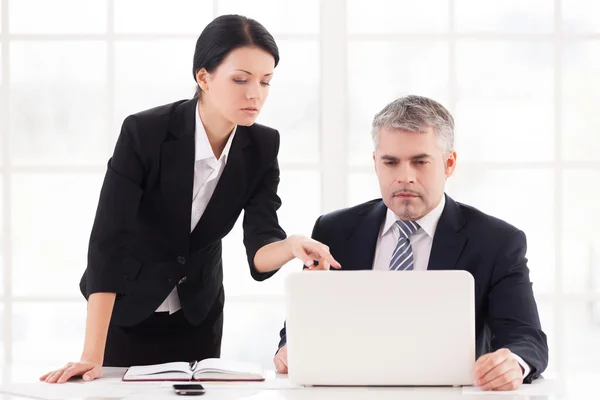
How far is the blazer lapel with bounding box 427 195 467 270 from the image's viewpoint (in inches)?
99.8

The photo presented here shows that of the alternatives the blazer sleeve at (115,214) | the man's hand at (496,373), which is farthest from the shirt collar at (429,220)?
the blazer sleeve at (115,214)

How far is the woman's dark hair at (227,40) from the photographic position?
257 cm

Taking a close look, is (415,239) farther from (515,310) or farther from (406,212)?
(515,310)

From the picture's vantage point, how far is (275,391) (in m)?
2.10

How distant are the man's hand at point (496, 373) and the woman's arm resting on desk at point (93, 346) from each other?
995 mm

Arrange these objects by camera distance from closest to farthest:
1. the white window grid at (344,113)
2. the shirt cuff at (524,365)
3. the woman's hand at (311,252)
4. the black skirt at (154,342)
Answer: the shirt cuff at (524,365)
the woman's hand at (311,252)
the black skirt at (154,342)
the white window grid at (344,113)

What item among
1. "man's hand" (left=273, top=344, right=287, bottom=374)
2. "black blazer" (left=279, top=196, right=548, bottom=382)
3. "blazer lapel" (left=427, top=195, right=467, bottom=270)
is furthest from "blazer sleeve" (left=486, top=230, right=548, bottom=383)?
"man's hand" (left=273, top=344, right=287, bottom=374)

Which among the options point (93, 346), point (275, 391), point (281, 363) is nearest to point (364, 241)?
point (281, 363)

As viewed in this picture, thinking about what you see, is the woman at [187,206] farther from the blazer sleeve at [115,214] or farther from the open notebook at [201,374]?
the open notebook at [201,374]

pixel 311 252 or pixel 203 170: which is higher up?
pixel 203 170

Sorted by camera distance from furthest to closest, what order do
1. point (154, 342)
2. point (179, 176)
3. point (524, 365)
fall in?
1. point (154, 342)
2. point (179, 176)
3. point (524, 365)

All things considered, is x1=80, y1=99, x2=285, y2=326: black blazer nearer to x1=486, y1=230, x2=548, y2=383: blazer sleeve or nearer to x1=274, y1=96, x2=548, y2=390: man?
x1=274, y1=96, x2=548, y2=390: man

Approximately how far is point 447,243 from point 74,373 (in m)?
1.10

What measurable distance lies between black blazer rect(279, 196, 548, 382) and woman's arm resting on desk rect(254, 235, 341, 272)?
0.66 ft
